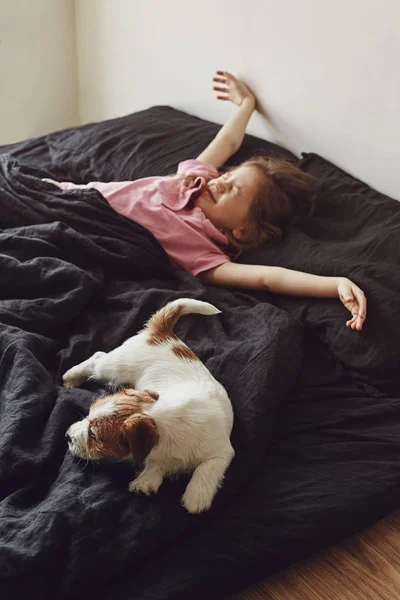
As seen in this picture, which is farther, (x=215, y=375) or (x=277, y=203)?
(x=277, y=203)

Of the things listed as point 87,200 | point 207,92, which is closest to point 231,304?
point 87,200

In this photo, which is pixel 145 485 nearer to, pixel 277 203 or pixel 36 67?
pixel 277 203

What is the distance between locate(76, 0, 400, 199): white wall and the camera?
1.48 m

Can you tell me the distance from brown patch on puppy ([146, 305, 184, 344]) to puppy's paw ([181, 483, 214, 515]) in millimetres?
282

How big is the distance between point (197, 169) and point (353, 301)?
0.62 metres

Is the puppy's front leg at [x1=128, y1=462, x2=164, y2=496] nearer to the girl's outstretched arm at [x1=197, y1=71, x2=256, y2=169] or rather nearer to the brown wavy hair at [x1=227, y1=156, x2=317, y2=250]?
the brown wavy hair at [x1=227, y1=156, x2=317, y2=250]

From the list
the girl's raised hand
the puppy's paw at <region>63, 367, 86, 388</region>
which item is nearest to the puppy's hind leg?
the puppy's paw at <region>63, 367, 86, 388</region>

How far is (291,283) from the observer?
141 centimetres

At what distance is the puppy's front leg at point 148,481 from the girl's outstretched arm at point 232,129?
0.99 meters

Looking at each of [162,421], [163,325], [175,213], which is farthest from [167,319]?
[175,213]

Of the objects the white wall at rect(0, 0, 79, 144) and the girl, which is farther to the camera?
the white wall at rect(0, 0, 79, 144)

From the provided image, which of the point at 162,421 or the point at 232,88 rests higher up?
the point at 232,88

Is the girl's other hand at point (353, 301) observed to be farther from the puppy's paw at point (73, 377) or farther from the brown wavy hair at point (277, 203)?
the puppy's paw at point (73, 377)

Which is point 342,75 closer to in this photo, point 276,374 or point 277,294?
point 277,294
